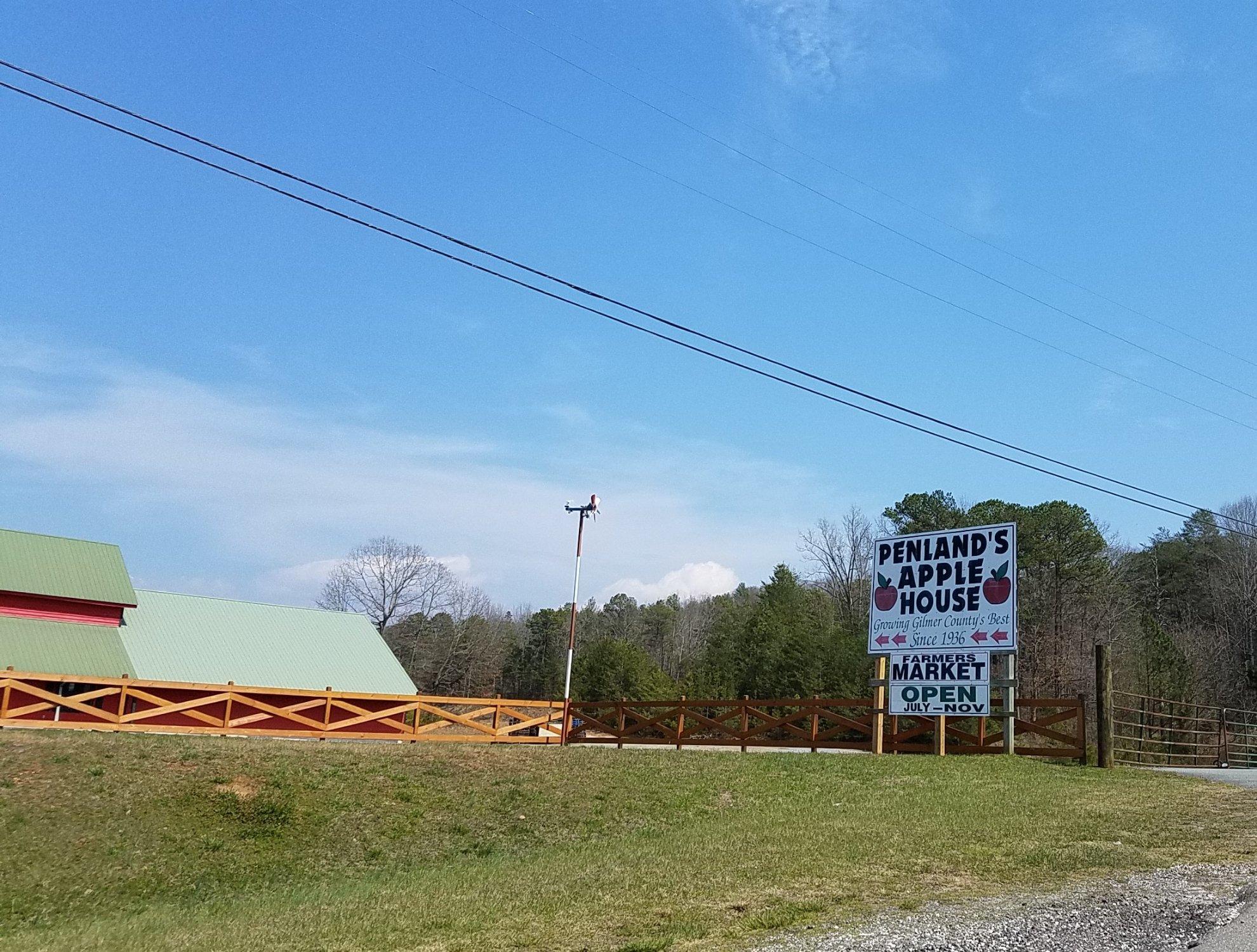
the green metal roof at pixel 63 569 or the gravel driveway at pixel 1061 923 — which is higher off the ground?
the green metal roof at pixel 63 569

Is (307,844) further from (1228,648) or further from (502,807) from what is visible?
(1228,648)

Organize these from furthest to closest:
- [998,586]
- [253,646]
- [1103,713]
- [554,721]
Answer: [253,646] → [554,721] → [998,586] → [1103,713]

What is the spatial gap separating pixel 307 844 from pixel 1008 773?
12.6m

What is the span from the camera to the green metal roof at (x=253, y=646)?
33750mm

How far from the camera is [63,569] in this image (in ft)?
111

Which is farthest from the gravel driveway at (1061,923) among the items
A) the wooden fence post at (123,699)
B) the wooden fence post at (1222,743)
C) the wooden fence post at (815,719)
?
the wooden fence post at (1222,743)

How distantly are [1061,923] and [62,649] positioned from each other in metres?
31.5

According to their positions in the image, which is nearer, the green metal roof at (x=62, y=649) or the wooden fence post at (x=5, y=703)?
the wooden fence post at (x=5, y=703)

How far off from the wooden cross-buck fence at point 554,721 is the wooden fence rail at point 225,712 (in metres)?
0.05

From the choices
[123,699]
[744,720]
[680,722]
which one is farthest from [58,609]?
[744,720]

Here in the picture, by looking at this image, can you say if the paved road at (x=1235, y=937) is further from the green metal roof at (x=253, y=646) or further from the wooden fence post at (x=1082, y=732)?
the green metal roof at (x=253, y=646)

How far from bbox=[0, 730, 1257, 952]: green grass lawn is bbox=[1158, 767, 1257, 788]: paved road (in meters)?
1.01

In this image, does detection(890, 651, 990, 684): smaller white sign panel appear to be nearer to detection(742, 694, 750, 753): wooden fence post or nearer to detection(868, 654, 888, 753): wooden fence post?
detection(868, 654, 888, 753): wooden fence post

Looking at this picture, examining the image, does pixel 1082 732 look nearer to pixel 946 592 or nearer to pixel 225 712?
pixel 946 592
